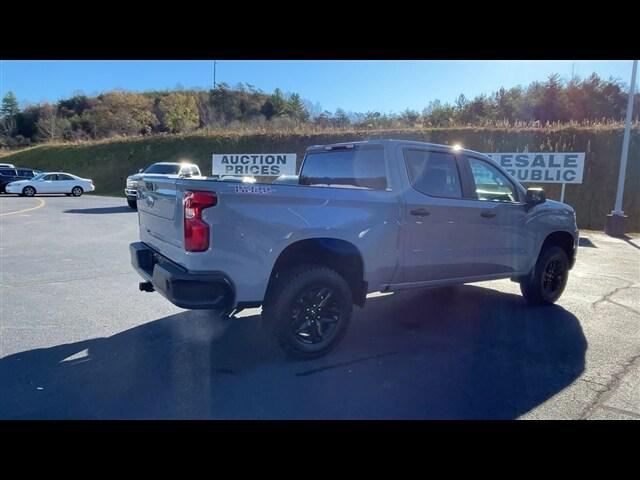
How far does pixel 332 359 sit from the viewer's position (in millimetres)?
3977

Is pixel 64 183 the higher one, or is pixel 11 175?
pixel 11 175

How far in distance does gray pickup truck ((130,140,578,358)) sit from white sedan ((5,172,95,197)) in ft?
79.6

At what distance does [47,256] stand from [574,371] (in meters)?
9.01

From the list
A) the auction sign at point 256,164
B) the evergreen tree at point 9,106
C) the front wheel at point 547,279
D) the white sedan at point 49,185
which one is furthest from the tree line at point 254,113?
the front wheel at point 547,279

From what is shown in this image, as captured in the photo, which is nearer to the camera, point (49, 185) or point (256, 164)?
point (256, 164)

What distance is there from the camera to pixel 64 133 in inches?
2244

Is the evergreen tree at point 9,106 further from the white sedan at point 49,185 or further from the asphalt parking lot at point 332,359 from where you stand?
the asphalt parking lot at point 332,359

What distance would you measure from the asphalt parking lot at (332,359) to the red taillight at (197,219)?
117cm

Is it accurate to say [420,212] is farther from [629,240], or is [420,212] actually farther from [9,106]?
[9,106]

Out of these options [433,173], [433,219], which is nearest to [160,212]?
[433,219]

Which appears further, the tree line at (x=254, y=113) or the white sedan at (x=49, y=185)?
the tree line at (x=254, y=113)

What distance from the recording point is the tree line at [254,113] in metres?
33.7

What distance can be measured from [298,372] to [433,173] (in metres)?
2.66
